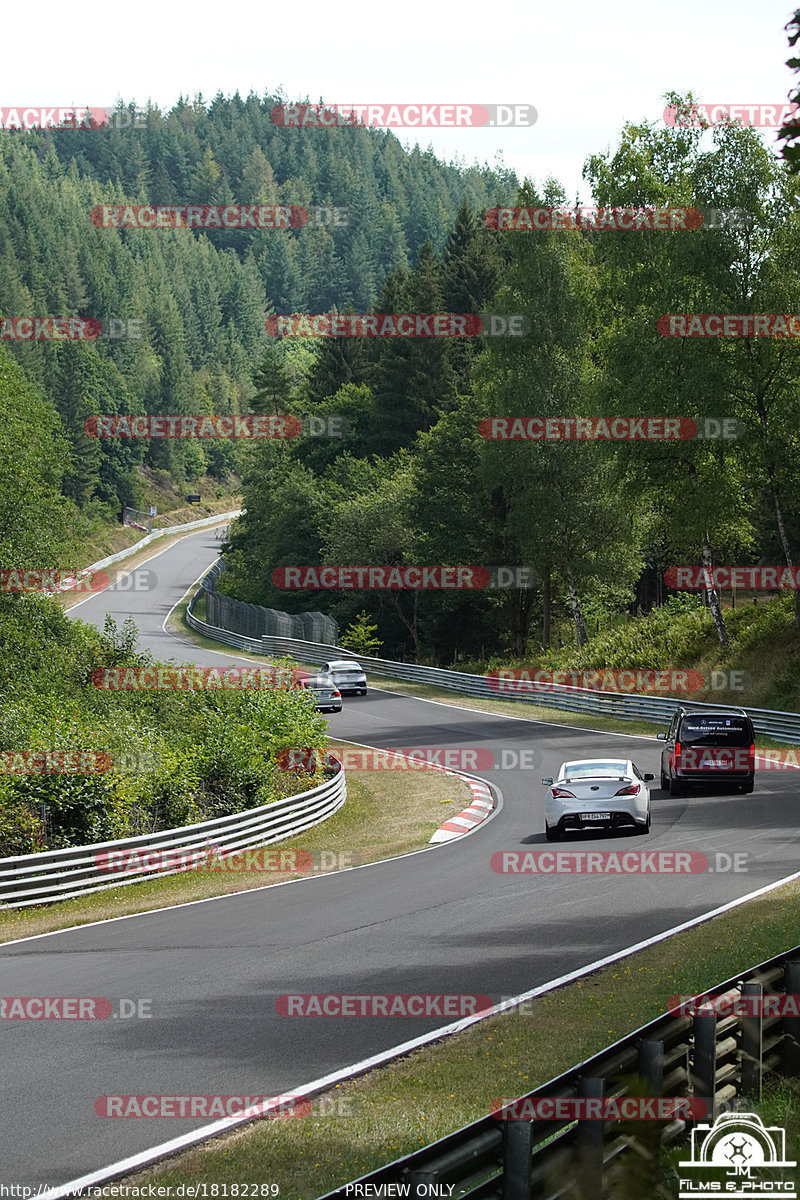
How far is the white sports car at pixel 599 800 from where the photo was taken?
2078cm

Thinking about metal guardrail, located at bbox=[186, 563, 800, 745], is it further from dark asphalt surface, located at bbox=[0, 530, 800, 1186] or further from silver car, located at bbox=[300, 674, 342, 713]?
dark asphalt surface, located at bbox=[0, 530, 800, 1186]

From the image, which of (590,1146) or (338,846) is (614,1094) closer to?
(590,1146)

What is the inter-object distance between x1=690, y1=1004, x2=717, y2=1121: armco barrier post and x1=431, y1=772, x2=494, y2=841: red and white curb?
15448mm

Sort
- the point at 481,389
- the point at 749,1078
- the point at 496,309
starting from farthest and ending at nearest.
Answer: the point at 481,389
the point at 496,309
the point at 749,1078

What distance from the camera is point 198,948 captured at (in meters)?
13.5

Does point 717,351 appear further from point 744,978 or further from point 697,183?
point 744,978

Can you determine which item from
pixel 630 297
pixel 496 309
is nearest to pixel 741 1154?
pixel 630 297

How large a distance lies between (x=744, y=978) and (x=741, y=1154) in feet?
7.91

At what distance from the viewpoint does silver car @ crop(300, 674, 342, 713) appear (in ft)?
149

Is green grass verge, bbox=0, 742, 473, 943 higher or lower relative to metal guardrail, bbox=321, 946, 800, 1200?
lower

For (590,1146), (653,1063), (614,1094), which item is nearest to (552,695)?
(653,1063)

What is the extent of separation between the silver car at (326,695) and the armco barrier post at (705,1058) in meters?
37.8

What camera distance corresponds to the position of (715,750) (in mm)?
25359

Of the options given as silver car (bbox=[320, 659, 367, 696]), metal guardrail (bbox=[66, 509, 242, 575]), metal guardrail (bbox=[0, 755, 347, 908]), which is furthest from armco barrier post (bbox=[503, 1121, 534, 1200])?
metal guardrail (bbox=[66, 509, 242, 575])
